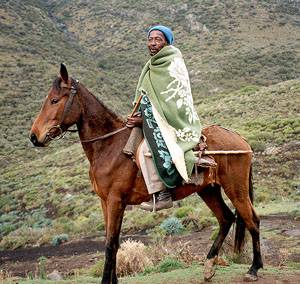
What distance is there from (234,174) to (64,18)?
222 feet

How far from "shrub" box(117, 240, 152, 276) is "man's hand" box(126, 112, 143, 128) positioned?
349 cm

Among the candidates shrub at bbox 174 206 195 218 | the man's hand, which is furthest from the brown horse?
shrub at bbox 174 206 195 218

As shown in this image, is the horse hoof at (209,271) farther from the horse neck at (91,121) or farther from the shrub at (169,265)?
the horse neck at (91,121)

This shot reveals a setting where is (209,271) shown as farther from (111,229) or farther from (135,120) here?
(135,120)

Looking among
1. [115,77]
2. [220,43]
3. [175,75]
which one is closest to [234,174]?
[175,75]

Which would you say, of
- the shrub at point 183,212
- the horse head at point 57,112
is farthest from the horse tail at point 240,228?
the shrub at point 183,212

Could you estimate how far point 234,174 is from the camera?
605 centimetres

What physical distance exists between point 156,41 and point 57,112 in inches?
58.6

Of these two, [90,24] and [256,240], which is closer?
[256,240]

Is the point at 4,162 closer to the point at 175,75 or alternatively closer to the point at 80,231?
the point at 80,231

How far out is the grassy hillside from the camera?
20875mm


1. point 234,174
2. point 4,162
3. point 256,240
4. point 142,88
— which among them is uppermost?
point 142,88

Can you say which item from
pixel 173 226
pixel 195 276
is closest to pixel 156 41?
pixel 195 276

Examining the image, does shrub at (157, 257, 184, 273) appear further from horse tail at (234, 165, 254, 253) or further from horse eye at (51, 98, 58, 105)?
horse eye at (51, 98, 58, 105)
